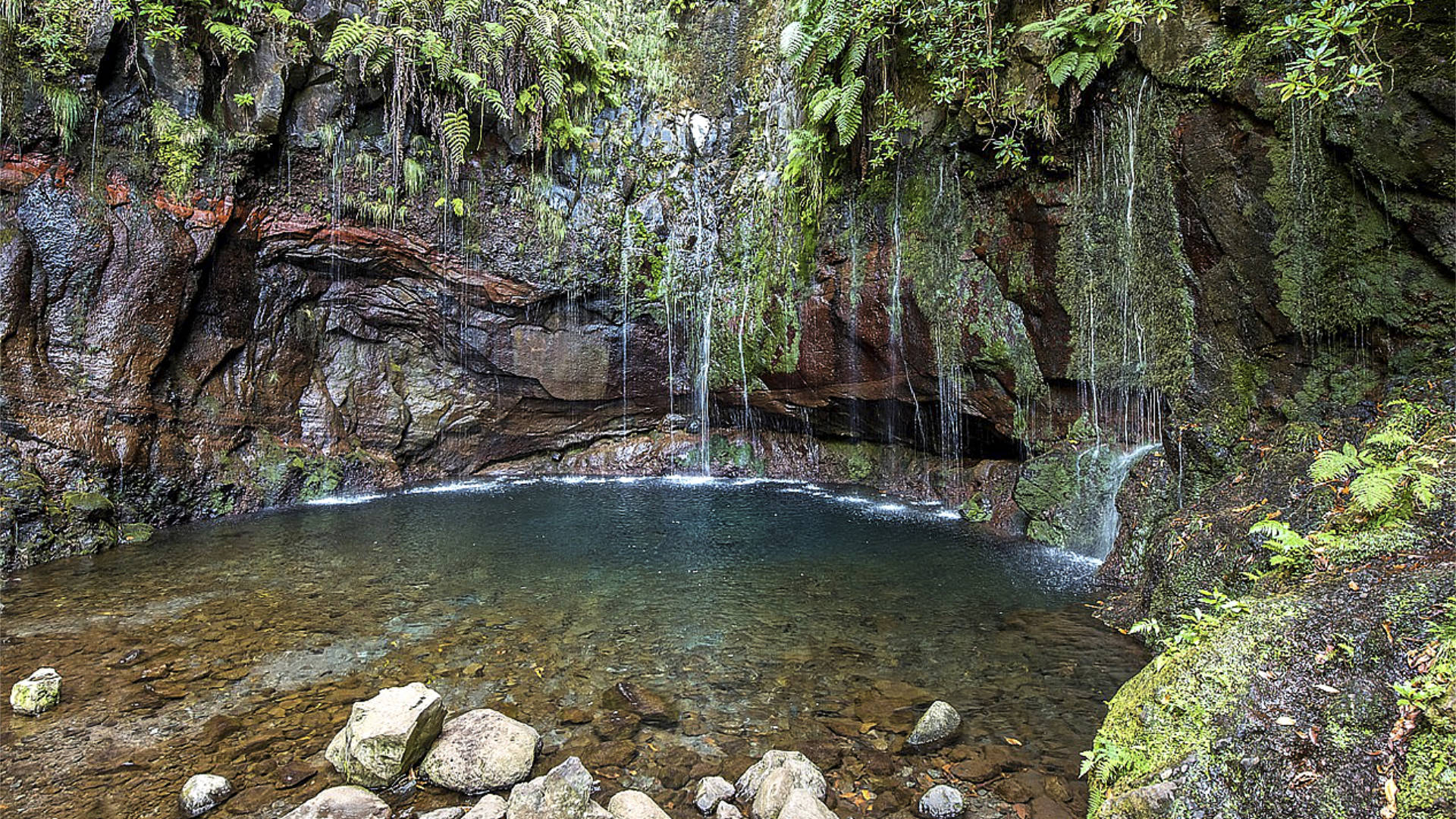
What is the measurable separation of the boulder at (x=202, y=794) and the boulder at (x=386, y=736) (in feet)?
1.46

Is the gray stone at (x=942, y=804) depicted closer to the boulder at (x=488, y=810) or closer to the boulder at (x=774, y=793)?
the boulder at (x=774, y=793)

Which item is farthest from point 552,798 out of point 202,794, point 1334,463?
point 1334,463

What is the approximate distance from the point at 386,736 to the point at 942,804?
2819 millimetres

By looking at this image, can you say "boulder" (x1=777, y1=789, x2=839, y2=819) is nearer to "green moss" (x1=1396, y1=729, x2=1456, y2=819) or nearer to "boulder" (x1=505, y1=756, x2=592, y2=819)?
"boulder" (x1=505, y1=756, x2=592, y2=819)

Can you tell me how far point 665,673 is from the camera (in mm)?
4461

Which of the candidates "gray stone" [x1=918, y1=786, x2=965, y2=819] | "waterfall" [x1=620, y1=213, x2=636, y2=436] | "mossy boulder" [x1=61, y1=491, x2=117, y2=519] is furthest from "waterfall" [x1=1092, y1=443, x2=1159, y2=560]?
"mossy boulder" [x1=61, y1=491, x2=117, y2=519]

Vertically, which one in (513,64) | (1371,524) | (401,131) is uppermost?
(513,64)

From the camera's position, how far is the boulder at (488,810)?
9.24 ft

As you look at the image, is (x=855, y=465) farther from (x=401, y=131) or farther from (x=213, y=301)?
(x=213, y=301)

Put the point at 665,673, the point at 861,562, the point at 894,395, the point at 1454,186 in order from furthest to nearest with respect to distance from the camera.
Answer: the point at 894,395
the point at 861,562
the point at 1454,186
the point at 665,673

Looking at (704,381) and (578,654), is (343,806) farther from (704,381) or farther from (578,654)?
(704,381)

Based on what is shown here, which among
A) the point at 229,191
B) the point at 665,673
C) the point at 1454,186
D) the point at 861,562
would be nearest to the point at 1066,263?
the point at 1454,186

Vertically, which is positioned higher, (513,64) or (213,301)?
(513,64)

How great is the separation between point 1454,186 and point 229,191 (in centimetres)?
1501
